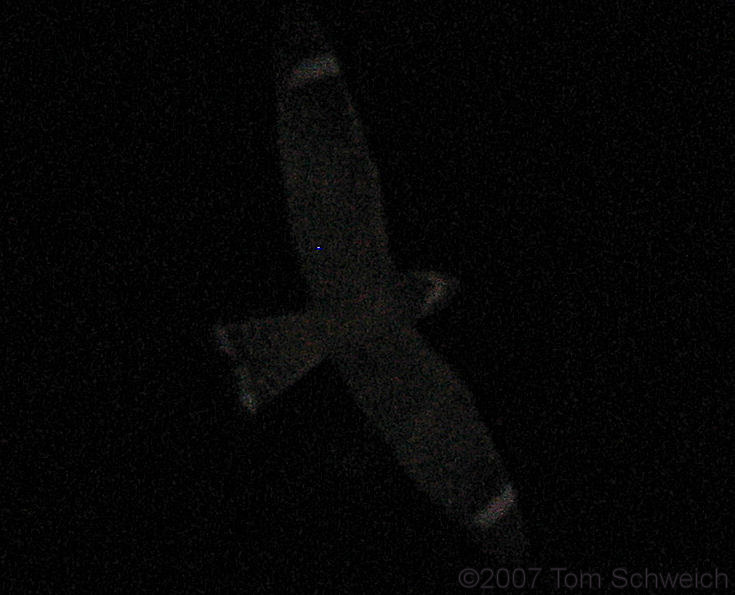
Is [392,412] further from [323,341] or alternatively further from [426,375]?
[323,341]

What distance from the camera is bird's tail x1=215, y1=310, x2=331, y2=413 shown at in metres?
1.18

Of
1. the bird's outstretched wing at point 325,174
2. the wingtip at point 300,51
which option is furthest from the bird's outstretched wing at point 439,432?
the wingtip at point 300,51

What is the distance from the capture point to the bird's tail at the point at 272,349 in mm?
1182

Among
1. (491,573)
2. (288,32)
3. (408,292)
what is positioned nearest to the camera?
(288,32)

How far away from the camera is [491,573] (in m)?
1.40

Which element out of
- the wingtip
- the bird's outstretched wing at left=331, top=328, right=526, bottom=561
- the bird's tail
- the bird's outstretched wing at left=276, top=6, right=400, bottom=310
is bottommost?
the bird's outstretched wing at left=331, top=328, right=526, bottom=561

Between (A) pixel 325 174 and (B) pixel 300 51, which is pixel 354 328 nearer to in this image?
(A) pixel 325 174

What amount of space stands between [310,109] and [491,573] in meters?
1.20

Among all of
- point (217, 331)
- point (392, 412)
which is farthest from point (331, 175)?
point (392, 412)

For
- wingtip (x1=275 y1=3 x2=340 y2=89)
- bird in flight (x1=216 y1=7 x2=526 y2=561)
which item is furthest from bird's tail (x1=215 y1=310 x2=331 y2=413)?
wingtip (x1=275 y1=3 x2=340 y2=89)

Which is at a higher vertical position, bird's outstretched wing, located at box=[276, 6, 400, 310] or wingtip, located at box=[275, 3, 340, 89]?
wingtip, located at box=[275, 3, 340, 89]

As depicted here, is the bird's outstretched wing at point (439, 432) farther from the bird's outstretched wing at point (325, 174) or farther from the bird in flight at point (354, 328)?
the bird's outstretched wing at point (325, 174)

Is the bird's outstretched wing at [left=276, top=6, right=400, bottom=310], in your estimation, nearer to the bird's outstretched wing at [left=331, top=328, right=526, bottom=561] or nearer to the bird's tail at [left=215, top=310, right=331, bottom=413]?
the bird's tail at [left=215, top=310, right=331, bottom=413]

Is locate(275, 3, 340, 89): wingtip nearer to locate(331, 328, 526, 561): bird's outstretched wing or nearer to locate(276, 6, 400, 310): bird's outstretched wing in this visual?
locate(276, 6, 400, 310): bird's outstretched wing
